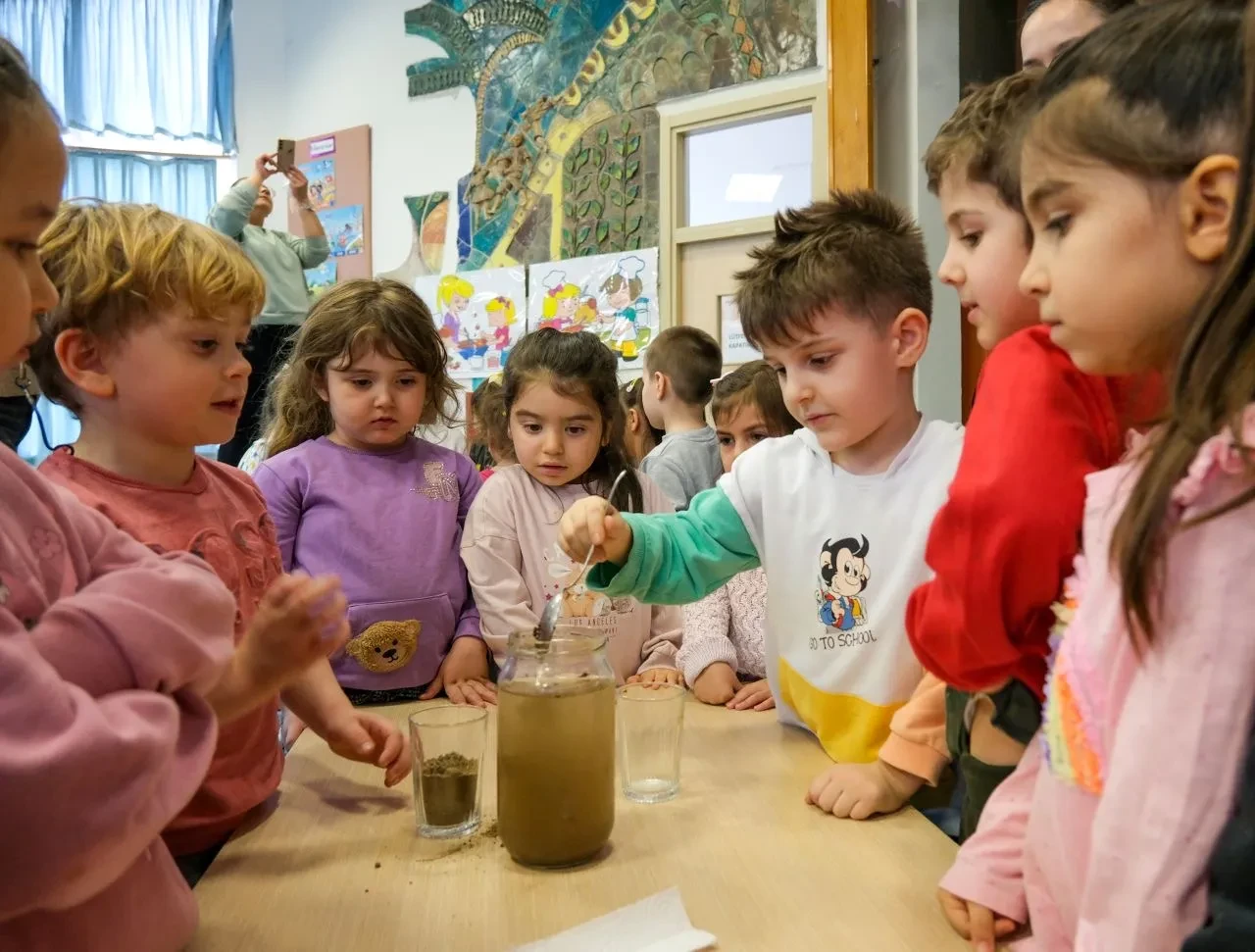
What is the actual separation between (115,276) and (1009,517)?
89 cm

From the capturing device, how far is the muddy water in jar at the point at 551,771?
2.47 ft

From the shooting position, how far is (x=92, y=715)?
1.46 feet

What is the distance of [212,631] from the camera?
1.79 feet

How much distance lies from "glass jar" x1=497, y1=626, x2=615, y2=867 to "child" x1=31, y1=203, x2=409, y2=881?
25 centimetres

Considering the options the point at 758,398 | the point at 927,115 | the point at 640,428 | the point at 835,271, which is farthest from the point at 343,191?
the point at 835,271

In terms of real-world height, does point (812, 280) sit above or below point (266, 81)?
below

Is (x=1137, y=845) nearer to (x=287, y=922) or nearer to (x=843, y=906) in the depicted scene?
(x=843, y=906)

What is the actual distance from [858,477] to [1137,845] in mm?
645

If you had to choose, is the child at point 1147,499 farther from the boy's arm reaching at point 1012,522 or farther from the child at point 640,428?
the child at point 640,428

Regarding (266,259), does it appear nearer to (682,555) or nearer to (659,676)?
(659,676)

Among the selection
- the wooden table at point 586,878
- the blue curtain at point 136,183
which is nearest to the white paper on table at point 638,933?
the wooden table at point 586,878

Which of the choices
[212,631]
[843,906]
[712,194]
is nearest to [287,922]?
[212,631]

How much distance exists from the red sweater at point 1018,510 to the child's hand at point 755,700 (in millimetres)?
540

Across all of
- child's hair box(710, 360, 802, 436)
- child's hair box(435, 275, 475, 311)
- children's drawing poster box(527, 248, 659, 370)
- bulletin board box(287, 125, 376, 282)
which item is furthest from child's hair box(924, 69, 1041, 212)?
bulletin board box(287, 125, 376, 282)
